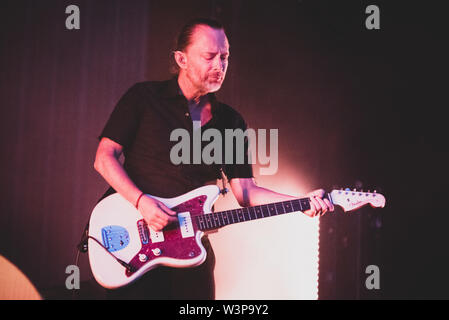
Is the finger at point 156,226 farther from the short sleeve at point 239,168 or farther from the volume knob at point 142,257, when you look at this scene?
the short sleeve at point 239,168

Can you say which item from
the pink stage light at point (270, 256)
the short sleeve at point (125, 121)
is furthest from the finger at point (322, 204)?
the short sleeve at point (125, 121)

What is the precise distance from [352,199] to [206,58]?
116 centimetres

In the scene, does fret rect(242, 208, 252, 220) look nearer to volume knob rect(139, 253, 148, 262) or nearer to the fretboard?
the fretboard

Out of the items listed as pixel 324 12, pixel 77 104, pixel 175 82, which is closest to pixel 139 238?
pixel 175 82

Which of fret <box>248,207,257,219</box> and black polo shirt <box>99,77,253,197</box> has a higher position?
black polo shirt <box>99,77,253,197</box>

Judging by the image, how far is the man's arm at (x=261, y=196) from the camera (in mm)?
2090

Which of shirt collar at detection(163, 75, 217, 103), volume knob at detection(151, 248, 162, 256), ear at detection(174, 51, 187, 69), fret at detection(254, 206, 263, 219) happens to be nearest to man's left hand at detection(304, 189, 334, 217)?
fret at detection(254, 206, 263, 219)

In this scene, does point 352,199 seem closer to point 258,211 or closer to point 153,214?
point 258,211

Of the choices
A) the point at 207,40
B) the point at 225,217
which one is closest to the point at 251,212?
the point at 225,217

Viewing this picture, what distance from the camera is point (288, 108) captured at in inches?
120

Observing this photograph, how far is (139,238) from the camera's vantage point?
186 cm

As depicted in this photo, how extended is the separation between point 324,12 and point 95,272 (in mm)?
2438

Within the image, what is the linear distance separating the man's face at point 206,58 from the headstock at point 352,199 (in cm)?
94

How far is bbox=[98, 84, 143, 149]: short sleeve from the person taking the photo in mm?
1951
